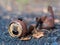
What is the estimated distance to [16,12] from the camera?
303 cm

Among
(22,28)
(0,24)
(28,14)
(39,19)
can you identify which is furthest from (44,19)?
(28,14)

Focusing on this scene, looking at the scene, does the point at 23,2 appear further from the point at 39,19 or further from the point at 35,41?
the point at 35,41

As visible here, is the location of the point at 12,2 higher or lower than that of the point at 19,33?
higher

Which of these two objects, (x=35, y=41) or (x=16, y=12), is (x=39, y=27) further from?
(x=16, y=12)

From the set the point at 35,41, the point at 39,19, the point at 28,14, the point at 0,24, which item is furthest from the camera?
the point at 28,14

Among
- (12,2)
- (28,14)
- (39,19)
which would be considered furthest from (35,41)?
(12,2)

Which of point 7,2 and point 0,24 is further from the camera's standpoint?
point 7,2

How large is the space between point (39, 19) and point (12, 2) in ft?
3.76

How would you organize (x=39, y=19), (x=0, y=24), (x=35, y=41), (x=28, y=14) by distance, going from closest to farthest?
1. (x=35, y=41)
2. (x=39, y=19)
3. (x=0, y=24)
4. (x=28, y=14)

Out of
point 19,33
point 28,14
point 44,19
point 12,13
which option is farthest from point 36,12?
point 19,33

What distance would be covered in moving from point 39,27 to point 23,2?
101 cm

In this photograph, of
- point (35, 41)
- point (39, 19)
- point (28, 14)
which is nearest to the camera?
point (35, 41)

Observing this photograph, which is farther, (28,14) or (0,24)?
(28,14)

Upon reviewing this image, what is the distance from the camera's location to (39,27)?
2.07m
